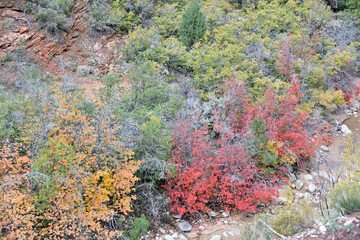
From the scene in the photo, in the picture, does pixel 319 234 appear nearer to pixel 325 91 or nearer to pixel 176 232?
pixel 176 232

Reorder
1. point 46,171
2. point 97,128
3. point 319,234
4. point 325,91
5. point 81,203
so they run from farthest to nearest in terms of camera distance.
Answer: point 325,91 < point 97,128 < point 46,171 < point 81,203 < point 319,234

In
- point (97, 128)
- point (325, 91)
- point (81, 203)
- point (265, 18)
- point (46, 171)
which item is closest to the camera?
point (81, 203)

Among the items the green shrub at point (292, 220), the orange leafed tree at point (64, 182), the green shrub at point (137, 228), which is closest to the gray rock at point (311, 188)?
the green shrub at point (292, 220)

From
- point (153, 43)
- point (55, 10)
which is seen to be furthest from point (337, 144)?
point (55, 10)

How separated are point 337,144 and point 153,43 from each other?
8.64 metres

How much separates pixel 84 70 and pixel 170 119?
14.4ft

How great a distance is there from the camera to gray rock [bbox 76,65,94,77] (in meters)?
11.2

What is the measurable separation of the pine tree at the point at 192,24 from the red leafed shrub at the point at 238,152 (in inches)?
144

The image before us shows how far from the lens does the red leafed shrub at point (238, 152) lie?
315 inches

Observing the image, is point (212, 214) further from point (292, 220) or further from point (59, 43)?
point (59, 43)

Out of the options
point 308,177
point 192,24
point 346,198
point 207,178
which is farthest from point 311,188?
point 192,24

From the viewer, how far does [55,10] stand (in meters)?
11.5

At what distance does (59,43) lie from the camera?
11.5m

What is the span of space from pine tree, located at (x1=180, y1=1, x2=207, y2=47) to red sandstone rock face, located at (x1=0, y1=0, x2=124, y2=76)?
Answer: 9.30 feet
